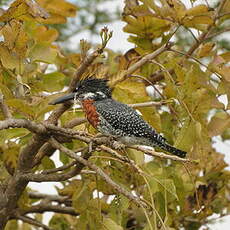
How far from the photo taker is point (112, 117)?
2.68 m

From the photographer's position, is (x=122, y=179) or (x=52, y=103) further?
(x=122, y=179)

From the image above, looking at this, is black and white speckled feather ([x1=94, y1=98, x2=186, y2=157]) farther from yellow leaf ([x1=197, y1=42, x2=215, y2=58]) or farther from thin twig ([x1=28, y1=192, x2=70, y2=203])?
thin twig ([x1=28, y1=192, x2=70, y2=203])

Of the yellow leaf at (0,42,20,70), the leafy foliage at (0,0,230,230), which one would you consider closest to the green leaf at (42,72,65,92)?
the leafy foliage at (0,0,230,230)

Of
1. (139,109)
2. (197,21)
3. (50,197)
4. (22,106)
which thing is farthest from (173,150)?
(50,197)

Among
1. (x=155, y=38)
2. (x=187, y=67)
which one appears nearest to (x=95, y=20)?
(x=155, y=38)

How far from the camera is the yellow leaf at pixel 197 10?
2383 millimetres

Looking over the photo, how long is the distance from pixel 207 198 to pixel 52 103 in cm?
108

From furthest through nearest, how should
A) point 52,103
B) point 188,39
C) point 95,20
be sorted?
point 95,20 < point 188,39 < point 52,103

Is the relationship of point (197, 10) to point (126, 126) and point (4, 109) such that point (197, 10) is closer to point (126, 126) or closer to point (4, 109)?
point (126, 126)

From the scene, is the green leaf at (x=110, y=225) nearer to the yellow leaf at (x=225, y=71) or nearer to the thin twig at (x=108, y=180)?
the thin twig at (x=108, y=180)

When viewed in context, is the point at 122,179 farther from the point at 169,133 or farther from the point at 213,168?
the point at 213,168

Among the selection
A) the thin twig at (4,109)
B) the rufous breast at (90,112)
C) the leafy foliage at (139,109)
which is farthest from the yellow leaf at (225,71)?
the thin twig at (4,109)

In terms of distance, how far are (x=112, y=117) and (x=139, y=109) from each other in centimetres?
18

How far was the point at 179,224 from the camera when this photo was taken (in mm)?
3141
